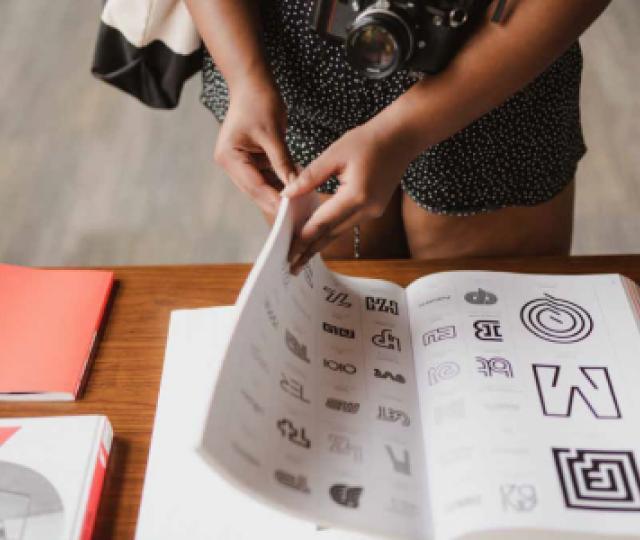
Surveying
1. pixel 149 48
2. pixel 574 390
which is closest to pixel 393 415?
pixel 574 390

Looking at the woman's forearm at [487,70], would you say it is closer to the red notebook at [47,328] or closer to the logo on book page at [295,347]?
the logo on book page at [295,347]

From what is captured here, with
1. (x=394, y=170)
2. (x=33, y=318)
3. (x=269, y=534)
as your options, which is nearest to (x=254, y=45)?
(x=394, y=170)

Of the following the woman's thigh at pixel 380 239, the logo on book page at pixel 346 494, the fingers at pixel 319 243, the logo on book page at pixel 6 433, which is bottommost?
the logo on book page at pixel 346 494

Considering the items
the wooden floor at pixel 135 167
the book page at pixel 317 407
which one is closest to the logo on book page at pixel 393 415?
the book page at pixel 317 407

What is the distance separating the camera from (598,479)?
1.59 feet

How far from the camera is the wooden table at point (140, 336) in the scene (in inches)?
21.6

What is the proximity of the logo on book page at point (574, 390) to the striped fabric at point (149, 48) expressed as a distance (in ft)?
1.74

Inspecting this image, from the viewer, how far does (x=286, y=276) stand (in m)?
0.55

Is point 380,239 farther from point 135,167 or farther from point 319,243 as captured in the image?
point 135,167

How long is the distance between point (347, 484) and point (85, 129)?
1.53m

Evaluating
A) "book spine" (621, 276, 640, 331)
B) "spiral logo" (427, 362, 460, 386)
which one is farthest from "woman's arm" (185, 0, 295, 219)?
"book spine" (621, 276, 640, 331)

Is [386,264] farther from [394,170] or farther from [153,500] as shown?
[153,500]

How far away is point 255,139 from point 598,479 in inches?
15.9

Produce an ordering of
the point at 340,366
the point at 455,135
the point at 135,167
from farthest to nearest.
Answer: the point at 135,167, the point at 455,135, the point at 340,366
